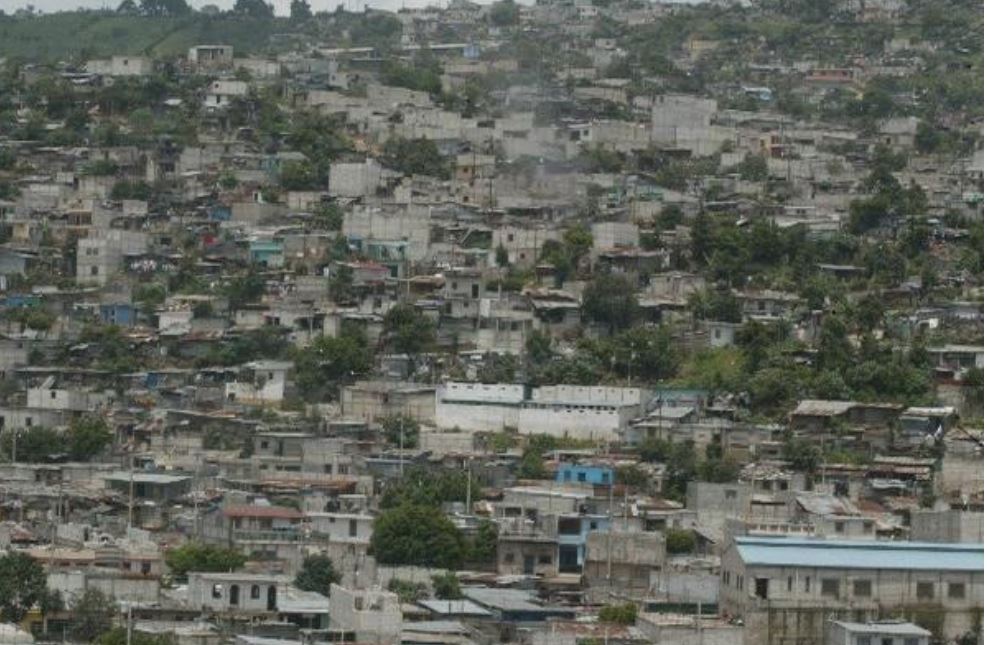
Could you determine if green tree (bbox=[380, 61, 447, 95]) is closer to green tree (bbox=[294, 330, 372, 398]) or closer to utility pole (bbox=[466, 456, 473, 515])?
green tree (bbox=[294, 330, 372, 398])

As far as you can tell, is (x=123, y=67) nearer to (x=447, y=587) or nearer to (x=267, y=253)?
(x=267, y=253)

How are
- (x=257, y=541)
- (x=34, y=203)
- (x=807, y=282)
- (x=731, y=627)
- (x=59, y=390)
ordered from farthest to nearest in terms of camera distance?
(x=34, y=203)
(x=807, y=282)
(x=59, y=390)
(x=257, y=541)
(x=731, y=627)

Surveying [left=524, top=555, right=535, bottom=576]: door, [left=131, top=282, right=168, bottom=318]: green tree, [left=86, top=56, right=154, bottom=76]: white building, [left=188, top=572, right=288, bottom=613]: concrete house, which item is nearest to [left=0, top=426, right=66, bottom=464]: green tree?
[left=131, top=282, right=168, bottom=318]: green tree

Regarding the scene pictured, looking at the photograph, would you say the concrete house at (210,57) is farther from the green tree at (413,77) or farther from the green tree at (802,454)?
the green tree at (802,454)

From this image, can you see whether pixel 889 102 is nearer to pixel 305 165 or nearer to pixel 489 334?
pixel 305 165

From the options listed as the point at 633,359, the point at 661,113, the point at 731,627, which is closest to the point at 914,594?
the point at 731,627

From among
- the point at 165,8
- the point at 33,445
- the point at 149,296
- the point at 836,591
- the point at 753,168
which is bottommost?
the point at 836,591

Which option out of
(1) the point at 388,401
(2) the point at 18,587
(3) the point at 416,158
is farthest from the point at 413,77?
(2) the point at 18,587
